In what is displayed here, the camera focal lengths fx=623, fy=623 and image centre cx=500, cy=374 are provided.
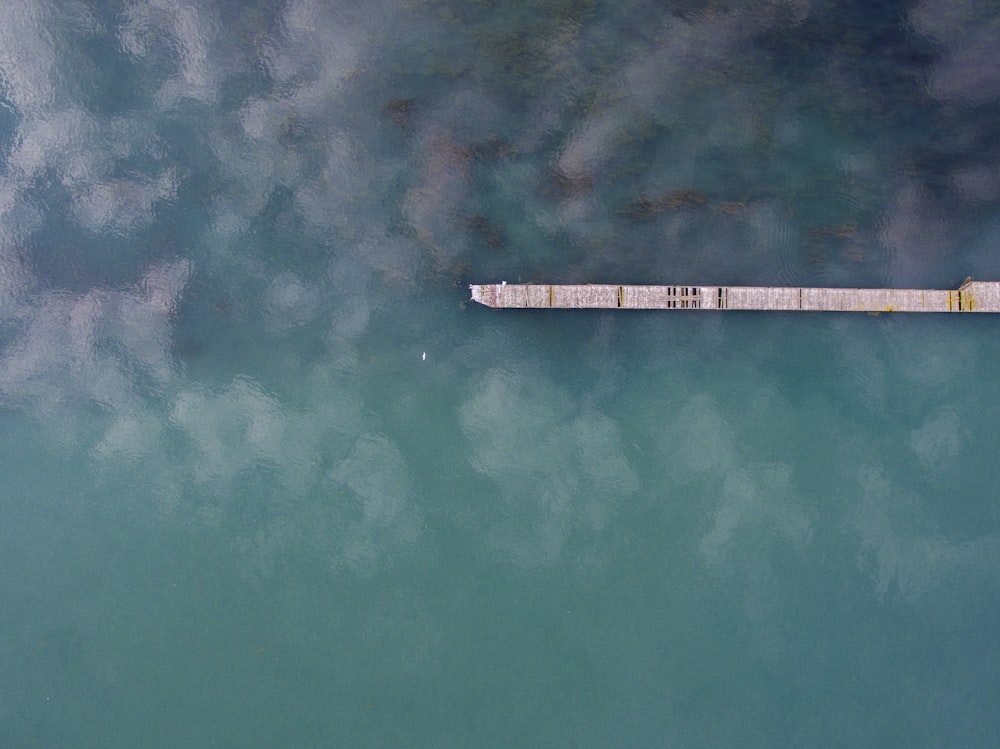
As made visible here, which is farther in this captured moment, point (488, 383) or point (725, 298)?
point (488, 383)

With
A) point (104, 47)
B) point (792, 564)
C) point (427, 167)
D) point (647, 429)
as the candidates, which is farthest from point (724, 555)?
point (104, 47)

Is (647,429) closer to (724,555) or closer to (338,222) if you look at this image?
(724,555)

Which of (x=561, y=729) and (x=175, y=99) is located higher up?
(x=175, y=99)

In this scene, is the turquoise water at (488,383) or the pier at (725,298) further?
the turquoise water at (488,383)

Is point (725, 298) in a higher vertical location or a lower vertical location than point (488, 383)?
higher
